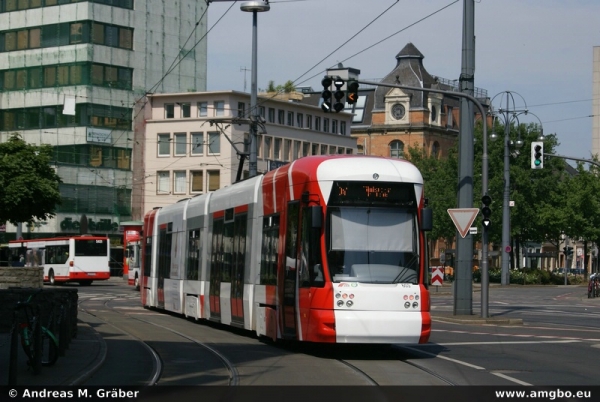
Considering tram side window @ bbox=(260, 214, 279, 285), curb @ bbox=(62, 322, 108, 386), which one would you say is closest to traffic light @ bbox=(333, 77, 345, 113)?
→ tram side window @ bbox=(260, 214, 279, 285)

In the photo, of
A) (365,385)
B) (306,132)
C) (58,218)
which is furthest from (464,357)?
(306,132)

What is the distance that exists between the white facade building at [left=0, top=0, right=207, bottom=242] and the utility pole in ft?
177

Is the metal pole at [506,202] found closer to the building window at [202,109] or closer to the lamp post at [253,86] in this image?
the lamp post at [253,86]

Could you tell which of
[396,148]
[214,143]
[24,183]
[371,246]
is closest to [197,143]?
[214,143]

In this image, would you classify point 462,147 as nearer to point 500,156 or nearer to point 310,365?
point 310,365

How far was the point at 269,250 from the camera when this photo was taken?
20.2m

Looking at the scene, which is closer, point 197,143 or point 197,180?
point 197,143

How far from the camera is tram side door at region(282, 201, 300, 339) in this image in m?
18.2

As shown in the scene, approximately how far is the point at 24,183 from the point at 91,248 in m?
7.66

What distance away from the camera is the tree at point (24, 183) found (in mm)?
56344

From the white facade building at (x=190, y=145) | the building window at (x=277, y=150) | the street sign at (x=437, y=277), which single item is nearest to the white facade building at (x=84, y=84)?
the white facade building at (x=190, y=145)

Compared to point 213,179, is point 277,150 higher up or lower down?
higher up

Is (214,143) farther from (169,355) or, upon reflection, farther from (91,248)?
(169,355)

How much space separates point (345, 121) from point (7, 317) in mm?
82302
